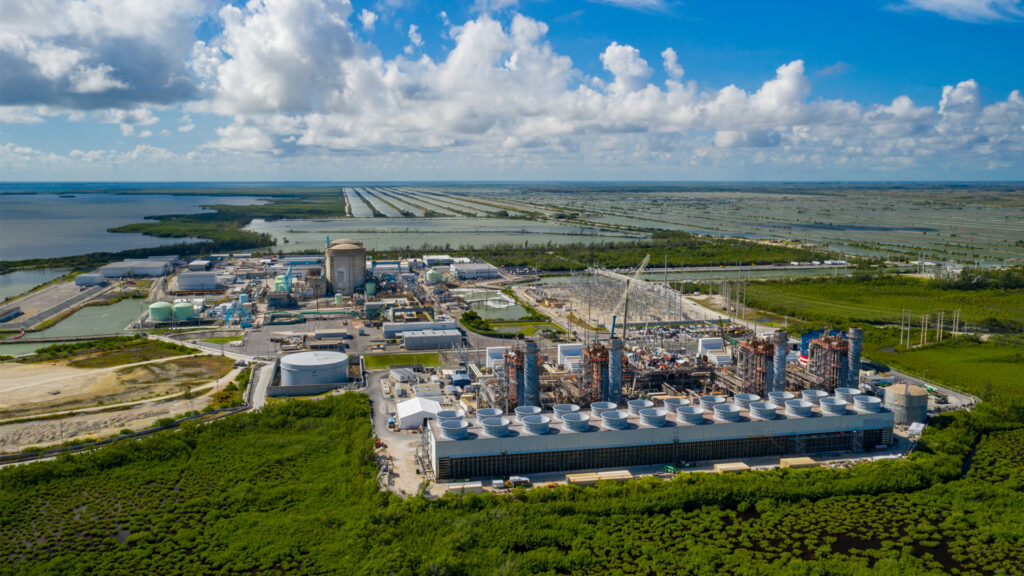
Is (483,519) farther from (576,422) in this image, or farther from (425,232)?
(425,232)

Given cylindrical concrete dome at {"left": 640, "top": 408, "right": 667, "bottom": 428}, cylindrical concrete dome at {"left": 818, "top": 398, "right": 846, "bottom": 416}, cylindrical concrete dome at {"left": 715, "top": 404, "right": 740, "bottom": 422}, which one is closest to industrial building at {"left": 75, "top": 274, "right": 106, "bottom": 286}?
cylindrical concrete dome at {"left": 640, "top": 408, "right": 667, "bottom": 428}

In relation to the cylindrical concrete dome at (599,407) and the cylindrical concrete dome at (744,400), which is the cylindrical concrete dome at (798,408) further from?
the cylindrical concrete dome at (599,407)

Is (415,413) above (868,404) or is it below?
below

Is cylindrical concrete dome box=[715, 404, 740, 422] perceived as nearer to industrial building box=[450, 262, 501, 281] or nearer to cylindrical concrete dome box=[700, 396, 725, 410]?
cylindrical concrete dome box=[700, 396, 725, 410]

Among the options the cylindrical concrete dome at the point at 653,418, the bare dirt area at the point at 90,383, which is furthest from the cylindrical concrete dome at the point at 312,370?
the cylindrical concrete dome at the point at 653,418

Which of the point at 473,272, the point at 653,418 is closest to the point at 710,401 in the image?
the point at 653,418

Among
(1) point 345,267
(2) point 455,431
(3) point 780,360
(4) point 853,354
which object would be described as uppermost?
(1) point 345,267
